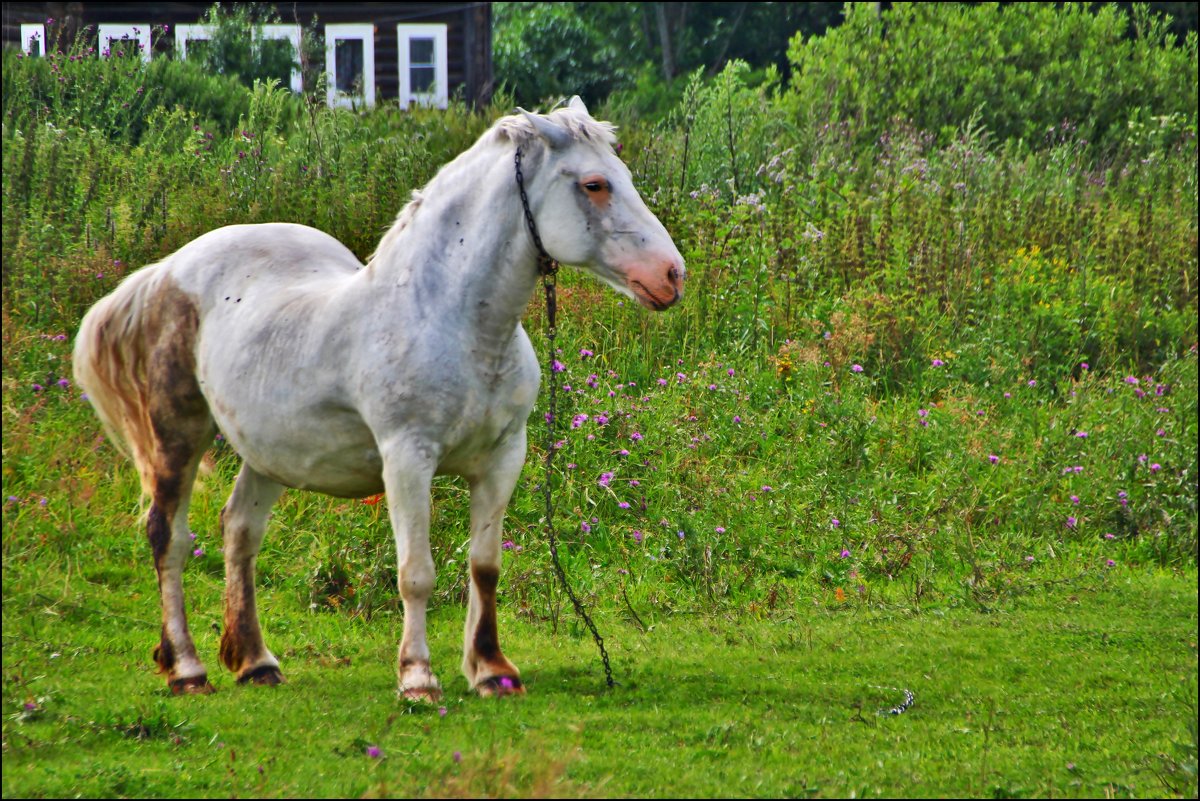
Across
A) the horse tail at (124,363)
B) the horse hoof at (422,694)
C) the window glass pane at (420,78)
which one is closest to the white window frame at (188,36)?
the window glass pane at (420,78)

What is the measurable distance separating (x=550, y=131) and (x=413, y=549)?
163 centimetres

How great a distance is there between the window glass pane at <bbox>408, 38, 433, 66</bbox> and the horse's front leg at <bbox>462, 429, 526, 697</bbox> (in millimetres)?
20331

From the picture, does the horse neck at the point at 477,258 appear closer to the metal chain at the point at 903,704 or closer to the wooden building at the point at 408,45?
the metal chain at the point at 903,704

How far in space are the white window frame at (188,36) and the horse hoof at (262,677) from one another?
10.8m

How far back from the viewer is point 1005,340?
1039cm

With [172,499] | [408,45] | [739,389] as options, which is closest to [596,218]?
[172,499]

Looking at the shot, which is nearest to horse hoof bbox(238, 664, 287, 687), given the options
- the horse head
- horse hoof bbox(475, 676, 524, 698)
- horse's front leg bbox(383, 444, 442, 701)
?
horse's front leg bbox(383, 444, 442, 701)

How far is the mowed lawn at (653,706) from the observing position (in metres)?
4.48

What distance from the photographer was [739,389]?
368 inches

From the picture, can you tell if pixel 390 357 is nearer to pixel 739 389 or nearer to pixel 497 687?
pixel 497 687

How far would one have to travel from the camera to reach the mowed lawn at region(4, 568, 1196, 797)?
4480 mm

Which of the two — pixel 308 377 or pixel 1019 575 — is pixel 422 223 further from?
pixel 1019 575

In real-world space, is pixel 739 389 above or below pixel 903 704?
above

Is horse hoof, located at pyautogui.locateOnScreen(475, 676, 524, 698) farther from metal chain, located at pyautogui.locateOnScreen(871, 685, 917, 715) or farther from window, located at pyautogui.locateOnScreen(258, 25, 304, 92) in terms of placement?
window, located at pyautogui.locateOnScreen(258, 25, 304, 92)
